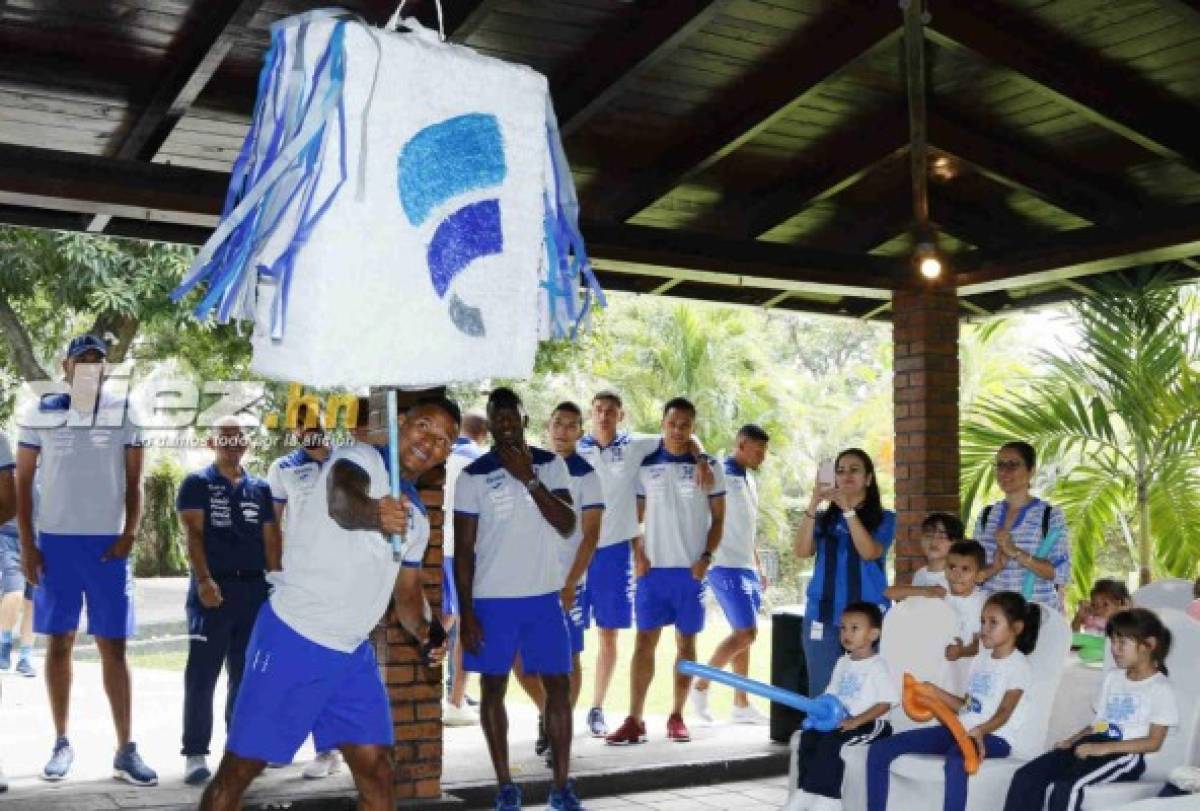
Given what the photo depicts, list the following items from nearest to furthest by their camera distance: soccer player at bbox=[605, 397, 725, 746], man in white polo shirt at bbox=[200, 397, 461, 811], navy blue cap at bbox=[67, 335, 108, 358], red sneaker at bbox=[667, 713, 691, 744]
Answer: man in white polo shirt at bbox=[200, 397, 461, 811]
navy blue cap at bbox=[67, 335, 108, 358]
red sneaker at bbox=[667, 713, 691, 744]
soccer player at bbox=[605, 397, 725, 746]

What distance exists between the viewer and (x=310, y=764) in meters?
6.86

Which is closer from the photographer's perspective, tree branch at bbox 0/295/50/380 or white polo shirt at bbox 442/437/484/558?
white polo shirt at bbox 442/437/484/558

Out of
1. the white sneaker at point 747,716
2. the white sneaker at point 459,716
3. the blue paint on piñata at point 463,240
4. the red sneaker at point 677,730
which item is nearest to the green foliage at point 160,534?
the white sneaker at point 459,716

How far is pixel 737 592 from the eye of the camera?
849 centimetres

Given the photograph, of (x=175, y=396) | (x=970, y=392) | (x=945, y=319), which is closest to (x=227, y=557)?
(x=945, y=319)

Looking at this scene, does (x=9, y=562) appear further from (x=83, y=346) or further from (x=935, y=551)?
(x=935, y=551)

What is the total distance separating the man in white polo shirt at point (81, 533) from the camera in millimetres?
6605

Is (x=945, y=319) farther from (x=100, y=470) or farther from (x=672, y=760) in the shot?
(x=100, y=470)

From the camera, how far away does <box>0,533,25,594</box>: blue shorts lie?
8.76 m

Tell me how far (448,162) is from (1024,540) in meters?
3.88

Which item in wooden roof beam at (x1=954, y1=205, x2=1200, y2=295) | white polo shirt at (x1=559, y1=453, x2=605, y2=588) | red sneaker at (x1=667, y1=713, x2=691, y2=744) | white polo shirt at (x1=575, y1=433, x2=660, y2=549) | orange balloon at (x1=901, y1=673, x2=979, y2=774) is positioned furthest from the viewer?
white polo shirt at (x1=575, y1=433, x2=660, y2=549)

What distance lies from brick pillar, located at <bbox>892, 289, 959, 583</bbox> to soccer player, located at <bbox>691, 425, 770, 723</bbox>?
2.75ft

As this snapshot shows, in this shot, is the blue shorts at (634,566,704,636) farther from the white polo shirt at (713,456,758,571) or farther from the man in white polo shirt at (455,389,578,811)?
the man in white polo shirt at (455,389,578,811)

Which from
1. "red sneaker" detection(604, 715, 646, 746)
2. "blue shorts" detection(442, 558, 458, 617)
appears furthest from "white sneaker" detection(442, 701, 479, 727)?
"red sneaker" detection(604, 715, 646, 746)
